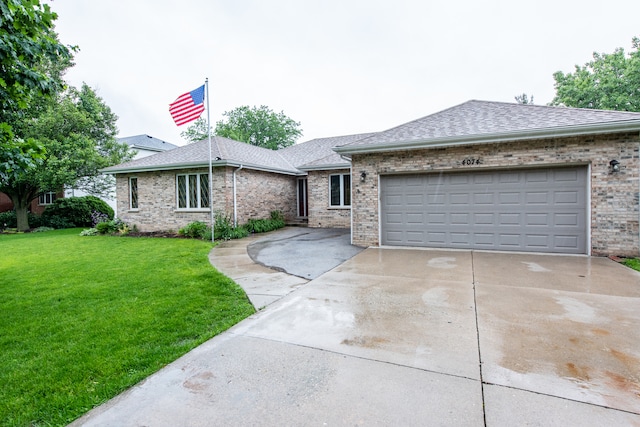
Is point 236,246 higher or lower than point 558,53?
lower

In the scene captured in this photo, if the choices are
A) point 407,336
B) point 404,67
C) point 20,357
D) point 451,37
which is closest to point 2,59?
point 20,357

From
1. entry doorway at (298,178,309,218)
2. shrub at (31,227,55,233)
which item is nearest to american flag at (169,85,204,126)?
entry doorway at (298,178,309,218)

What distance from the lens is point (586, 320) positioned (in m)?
3.79

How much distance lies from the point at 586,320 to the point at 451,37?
13.4 m

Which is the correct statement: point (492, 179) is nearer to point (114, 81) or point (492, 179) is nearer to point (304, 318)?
point (304, 318)

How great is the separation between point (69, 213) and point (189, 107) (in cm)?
1382

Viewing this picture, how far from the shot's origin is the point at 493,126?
27.3 ft

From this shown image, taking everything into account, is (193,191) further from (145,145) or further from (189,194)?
(145,145)

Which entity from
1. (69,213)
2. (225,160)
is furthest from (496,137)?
(69,213)

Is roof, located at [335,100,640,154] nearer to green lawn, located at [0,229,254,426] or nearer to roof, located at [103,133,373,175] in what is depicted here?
roof, located at [103,133,373,175]

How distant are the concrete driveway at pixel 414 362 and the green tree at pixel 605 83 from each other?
87.7 ft

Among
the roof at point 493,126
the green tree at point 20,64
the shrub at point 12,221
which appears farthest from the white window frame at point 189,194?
the shrub at point 12,221

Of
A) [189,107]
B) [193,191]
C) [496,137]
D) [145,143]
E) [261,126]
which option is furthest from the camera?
[261,126]

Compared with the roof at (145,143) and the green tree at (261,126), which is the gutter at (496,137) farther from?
the green tree at (261,126)
